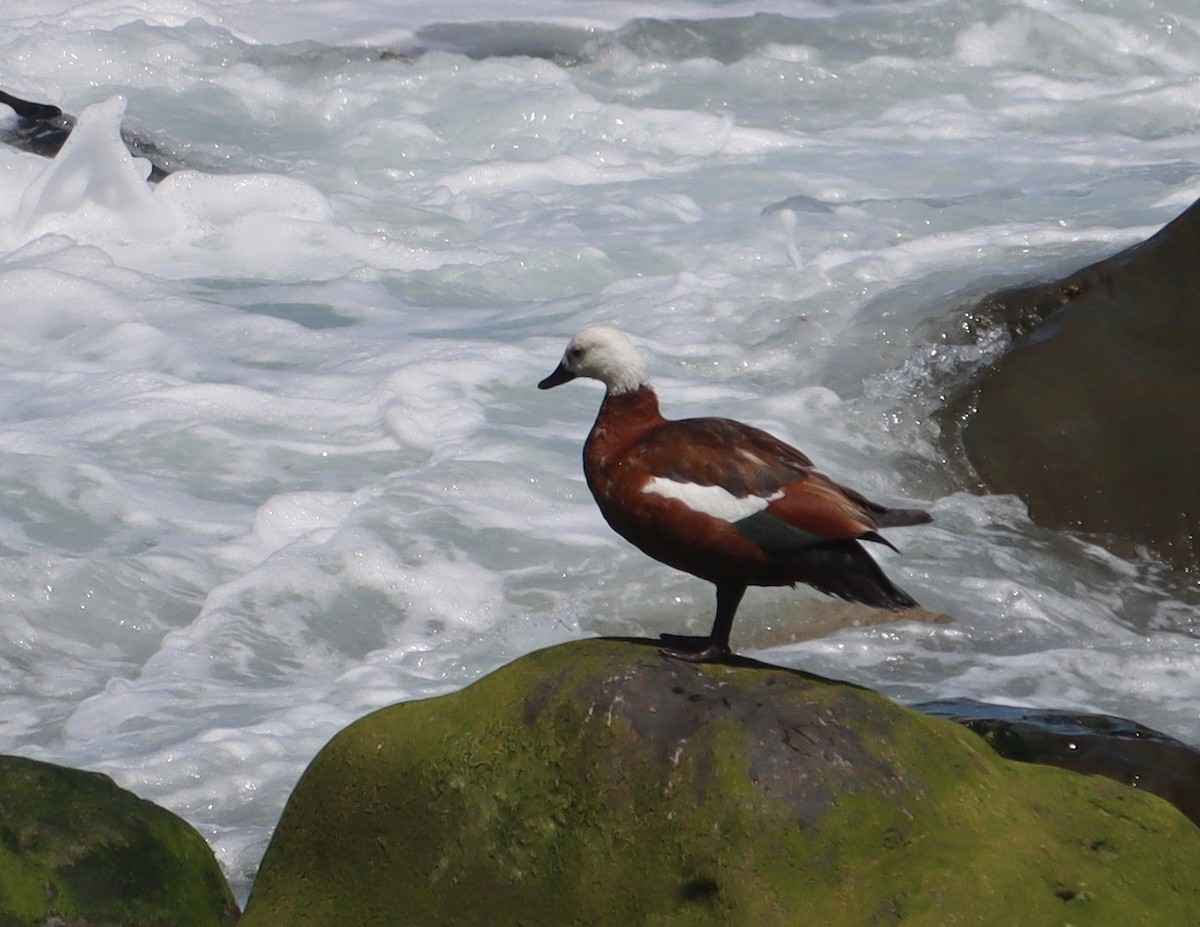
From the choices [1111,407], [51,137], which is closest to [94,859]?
[1111,407]

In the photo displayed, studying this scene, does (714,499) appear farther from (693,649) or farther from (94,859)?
(94,859)

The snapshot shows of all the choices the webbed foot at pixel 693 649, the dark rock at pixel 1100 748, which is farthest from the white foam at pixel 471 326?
the webbed foot at pixel 693 649

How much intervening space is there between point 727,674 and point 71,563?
158 inches

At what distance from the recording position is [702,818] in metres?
3.20

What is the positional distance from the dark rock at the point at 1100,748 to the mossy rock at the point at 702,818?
0.79m

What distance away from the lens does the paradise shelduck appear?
354cm

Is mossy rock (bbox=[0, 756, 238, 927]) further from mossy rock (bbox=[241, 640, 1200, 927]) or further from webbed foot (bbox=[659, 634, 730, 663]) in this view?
webbed foot (bbox=[659, 634, 730, 663])

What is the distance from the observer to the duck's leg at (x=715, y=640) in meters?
3.55

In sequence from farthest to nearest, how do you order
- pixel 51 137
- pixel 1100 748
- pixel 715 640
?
pixel 51 137 → pixel 1100 748 → pixel 715 640

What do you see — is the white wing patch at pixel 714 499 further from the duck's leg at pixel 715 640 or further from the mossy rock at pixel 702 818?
the mossy rock at pixel 702 818

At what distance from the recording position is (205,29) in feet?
49.3

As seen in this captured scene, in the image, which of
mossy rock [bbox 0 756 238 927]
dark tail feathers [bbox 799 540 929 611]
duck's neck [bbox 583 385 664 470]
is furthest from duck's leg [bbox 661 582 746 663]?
mossy rock [bbox 0 756 238 927]

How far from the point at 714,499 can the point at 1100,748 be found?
5.07 ft

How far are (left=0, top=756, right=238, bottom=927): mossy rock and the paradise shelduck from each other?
1.25 m
